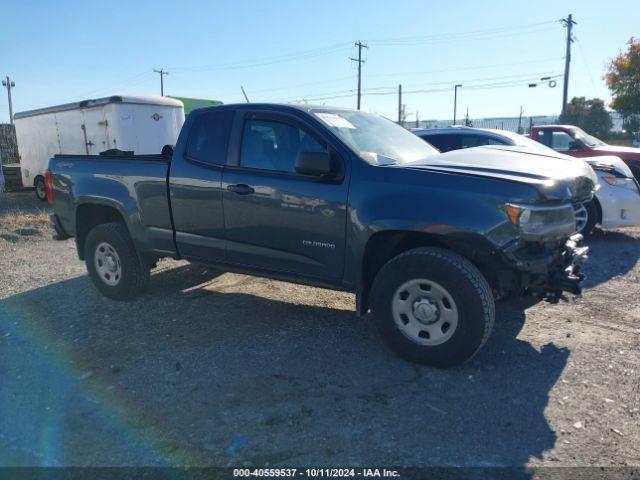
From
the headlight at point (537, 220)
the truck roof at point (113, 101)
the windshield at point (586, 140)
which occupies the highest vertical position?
the truck roof at point (113, 101)

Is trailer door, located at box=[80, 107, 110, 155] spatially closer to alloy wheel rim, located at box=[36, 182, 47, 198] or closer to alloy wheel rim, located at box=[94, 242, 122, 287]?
alloy wheel rim, located at box=[36, 182, 47, 198]

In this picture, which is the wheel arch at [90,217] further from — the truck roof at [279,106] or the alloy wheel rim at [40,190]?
the alloy wheel rim at [40,190]

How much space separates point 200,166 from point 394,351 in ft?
7.57

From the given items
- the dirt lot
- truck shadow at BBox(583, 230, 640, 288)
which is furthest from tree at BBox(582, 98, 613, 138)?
the dirt lot

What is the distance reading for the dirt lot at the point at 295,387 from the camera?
9.41ft

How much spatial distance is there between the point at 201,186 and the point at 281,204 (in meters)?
0.88

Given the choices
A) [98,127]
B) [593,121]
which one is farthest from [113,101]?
[593,121]

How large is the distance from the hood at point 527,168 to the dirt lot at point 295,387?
4.17 feet

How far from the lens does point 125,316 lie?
5055mm

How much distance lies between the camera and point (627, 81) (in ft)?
107

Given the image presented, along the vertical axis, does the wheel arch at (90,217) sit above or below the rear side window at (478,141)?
below

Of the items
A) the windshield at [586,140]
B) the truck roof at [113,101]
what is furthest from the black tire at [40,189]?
the windshield at [586,140]

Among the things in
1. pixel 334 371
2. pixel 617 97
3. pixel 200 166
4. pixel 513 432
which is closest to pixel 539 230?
pixel 513 432

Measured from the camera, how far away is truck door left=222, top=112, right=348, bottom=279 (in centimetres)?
399
